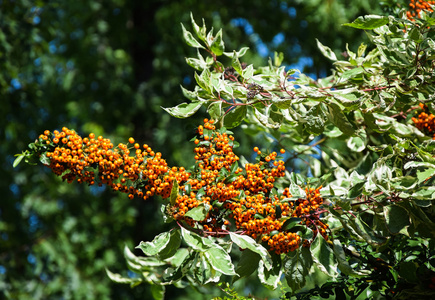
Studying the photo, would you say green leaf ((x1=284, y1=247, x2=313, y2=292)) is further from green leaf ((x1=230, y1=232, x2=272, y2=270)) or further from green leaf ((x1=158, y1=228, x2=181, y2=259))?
green leaf ((x1=158, y1=228, x2=181, y2=259))

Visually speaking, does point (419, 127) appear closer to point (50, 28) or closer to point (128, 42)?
point (50, 28)

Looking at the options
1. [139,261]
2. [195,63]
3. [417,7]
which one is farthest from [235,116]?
[417,7]

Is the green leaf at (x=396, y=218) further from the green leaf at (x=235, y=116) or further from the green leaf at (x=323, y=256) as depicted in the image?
the green leaf at (x=235, y=116)

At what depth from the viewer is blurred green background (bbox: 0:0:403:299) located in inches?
161

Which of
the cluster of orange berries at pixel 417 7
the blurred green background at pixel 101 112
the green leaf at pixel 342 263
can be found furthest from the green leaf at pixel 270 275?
the blurred green background at pixel 101 112

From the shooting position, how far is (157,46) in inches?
174

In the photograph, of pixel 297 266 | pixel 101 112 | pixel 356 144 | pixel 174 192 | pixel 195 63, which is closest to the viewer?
pixel 174 192

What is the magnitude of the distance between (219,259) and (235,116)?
32cm

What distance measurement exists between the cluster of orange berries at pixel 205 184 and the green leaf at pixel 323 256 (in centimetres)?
3

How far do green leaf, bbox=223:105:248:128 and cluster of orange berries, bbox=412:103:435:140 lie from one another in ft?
1.37

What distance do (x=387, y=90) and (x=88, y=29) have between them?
3.98m

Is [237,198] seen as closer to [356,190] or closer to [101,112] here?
[356,190]

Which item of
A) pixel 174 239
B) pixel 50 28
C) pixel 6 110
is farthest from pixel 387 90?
pixel 6 110

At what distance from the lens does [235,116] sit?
116 centimetres
